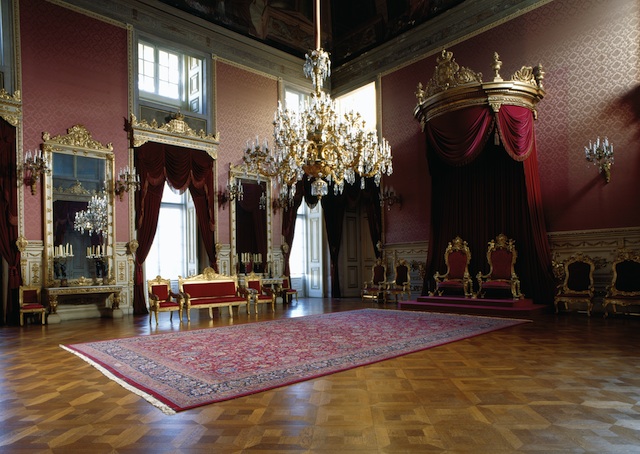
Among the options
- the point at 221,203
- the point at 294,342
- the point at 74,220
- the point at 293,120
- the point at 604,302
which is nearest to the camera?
the point at 294,342

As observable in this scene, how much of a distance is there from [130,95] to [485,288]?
702cm

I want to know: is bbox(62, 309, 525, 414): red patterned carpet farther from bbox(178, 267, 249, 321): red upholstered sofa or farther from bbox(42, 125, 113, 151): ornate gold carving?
bbox(42, 125, 113, 151): ornate gold carving

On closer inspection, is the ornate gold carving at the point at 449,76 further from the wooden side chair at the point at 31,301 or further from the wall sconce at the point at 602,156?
the wooden side chair at the point at 31,301

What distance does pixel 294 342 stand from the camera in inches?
195

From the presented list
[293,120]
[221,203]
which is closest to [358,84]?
[221,203]

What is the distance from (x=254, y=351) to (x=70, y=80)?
5966 mm

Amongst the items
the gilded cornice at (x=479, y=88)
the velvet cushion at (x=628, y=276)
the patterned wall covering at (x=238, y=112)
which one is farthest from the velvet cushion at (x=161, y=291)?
the velvet cushion at (x=628, y=276)

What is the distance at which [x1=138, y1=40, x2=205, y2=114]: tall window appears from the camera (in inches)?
353

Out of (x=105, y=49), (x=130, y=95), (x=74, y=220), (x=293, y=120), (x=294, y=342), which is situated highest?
(x=105, y=49)

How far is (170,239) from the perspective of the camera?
9.48 metres

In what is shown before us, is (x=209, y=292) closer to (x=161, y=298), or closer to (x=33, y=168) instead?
(x=161, y=298)

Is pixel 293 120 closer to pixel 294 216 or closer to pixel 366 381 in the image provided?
pixel 366 381

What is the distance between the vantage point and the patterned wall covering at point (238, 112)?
951cm

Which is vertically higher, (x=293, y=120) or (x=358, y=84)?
(x=358, y=84)
